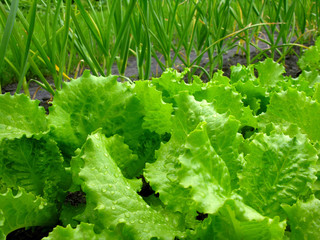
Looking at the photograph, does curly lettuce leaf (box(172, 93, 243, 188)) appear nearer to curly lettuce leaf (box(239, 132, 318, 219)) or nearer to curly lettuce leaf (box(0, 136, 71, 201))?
curly lettuce leaf (box(239, 132, 318, 219))

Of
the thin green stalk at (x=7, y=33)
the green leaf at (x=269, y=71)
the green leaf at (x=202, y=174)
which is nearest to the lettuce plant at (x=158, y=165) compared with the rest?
the green leaf at (x=202, y=174)

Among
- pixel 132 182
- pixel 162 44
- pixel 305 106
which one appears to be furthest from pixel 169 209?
pixel 162 44

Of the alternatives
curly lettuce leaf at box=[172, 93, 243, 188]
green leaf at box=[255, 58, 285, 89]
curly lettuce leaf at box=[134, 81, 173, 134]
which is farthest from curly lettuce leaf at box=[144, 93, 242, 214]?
green leaf at box=[255, 58, 285, 89]

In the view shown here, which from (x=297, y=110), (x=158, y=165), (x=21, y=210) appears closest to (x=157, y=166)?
(x=158, y=165)

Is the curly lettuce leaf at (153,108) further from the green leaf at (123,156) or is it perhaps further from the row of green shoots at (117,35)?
the row of green shoots at (117,35)

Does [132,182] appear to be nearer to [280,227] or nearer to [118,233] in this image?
[118,233]

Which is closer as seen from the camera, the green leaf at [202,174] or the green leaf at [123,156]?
the green leaf at [202,174]

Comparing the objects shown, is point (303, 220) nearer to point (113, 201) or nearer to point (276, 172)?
point (276, 172)
